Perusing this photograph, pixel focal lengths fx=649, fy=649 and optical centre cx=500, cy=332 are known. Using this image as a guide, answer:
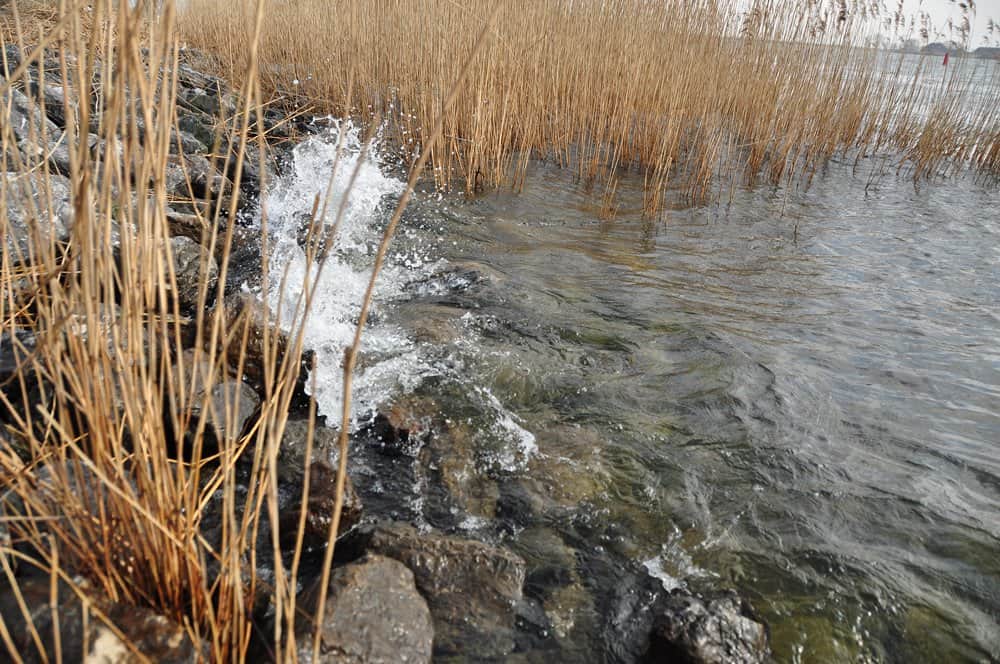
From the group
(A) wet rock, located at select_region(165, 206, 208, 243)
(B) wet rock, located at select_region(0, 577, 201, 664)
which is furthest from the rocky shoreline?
(A) wet rock, located at select_region(165, 206, 208, 243)

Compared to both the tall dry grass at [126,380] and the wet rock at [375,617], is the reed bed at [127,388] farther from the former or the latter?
the wet rock at [375,617]

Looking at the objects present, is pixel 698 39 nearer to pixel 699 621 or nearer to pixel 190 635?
pixel 699 621

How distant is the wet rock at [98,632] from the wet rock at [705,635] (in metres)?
1.15

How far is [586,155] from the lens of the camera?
6.60m

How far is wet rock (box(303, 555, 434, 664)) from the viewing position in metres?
1.52

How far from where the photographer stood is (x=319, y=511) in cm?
204

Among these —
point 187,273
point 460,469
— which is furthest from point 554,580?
point 187,273

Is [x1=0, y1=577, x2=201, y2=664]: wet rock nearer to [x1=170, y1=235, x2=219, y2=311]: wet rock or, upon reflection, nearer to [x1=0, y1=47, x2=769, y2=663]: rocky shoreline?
[x1=0, y1=47, x2=769, y2=663]: rocky shoreline

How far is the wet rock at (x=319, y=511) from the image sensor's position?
2.02m

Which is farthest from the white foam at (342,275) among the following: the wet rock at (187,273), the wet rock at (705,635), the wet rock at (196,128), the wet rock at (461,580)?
the wet rock at (705,635)

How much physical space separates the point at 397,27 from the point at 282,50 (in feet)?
9.08

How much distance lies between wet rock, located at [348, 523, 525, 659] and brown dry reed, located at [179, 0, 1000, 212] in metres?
3.91

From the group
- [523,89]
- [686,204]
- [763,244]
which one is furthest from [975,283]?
[523,89]

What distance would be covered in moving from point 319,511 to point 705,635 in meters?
1.18
